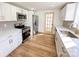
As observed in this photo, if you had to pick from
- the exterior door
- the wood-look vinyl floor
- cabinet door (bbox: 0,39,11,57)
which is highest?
the exterior door

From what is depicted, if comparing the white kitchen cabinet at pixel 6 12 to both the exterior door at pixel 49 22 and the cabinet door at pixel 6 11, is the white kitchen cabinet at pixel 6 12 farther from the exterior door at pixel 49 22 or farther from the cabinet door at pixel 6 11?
the exterior door at pixel 49 22

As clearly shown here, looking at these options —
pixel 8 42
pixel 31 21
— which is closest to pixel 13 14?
pixel 8 42

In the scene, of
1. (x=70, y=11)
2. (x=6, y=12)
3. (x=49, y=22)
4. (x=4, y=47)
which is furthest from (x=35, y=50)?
(x=49, y=22)

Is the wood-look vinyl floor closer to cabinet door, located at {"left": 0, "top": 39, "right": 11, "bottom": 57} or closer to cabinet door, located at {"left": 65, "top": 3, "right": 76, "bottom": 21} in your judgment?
cabinet door, located at {"left": 0, "top": 39, "right": 11, "bottom": 57}

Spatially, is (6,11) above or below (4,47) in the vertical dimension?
above

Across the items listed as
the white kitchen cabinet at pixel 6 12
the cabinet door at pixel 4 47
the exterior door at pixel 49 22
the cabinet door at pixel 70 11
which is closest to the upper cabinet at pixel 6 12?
the white kitchen cabinet at pixel 6 12

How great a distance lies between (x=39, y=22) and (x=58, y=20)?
174 cm

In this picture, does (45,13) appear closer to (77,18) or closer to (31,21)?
(31,21)

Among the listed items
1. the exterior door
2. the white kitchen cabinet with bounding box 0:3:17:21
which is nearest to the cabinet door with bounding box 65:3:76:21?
the white kitchen cabinet with bounding box 0:3:17:21

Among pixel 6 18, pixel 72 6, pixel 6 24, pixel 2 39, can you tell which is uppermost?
pixel 72 6

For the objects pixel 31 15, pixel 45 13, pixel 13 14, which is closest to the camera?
pixel 13 14

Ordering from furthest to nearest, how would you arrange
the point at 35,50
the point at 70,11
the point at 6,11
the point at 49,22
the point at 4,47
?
the point at 49,22 → the point at 35,50 → the point at 70,11 → the point at 6,11 → the point at 4,47

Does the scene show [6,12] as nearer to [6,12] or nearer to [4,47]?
[6,12]

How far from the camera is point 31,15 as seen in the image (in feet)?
17.4
